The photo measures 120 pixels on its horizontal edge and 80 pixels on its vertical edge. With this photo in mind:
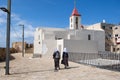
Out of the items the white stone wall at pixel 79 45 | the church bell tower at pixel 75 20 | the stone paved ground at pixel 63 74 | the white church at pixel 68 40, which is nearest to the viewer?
the stone paved ground at pixel 63 74

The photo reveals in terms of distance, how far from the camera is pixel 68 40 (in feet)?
127

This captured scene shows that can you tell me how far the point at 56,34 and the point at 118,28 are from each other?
18.4 metres

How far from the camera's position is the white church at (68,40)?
39.3 metres

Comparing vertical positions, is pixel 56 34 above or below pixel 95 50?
above

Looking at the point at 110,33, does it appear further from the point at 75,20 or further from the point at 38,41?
the point at 38,41

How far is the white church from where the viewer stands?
A: 39.3 metres

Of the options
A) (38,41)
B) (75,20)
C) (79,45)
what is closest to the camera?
(79,45)

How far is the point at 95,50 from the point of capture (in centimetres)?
4153

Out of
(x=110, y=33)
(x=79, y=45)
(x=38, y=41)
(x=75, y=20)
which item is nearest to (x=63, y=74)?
(x=79, y=45)

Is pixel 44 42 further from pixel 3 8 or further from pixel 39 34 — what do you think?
pixel 3 8

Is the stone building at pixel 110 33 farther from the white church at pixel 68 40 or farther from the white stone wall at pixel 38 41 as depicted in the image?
the white stone wall at pixel 38 41

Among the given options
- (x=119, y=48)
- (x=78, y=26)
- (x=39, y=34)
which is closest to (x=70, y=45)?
(x=39, y=34)

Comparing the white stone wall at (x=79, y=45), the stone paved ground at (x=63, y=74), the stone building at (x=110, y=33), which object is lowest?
the stone paved ground at (x=63, y=74)

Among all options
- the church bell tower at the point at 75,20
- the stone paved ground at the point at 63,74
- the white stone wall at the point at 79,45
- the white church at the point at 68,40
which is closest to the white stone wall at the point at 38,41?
the white church at the point at 68,40
